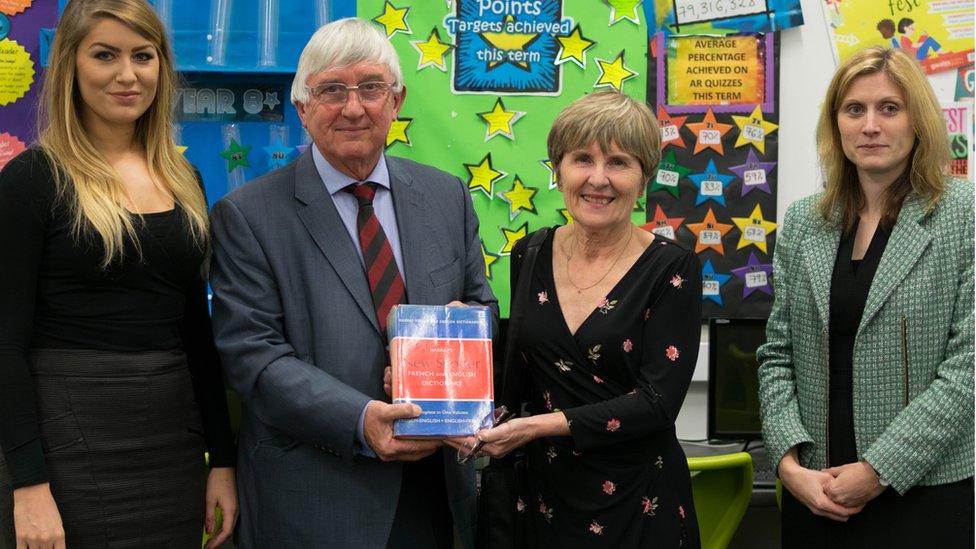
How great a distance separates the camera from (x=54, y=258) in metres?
1.81

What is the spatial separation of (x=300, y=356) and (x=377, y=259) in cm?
25

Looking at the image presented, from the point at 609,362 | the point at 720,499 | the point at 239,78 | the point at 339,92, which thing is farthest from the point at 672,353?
the point at 239,78

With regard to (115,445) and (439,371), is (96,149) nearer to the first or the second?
(115,445)

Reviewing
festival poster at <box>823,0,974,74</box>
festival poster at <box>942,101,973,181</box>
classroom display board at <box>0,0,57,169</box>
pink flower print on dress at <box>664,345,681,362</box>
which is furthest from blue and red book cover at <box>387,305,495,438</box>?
festival poster at <box>942,101,973,181</box>

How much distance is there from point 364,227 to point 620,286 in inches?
21.7

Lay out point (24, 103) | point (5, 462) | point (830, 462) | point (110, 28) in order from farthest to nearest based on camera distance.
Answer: point (24, 103), point (830, 462), point (110, 28), point (5, 462)

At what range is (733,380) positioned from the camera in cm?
330

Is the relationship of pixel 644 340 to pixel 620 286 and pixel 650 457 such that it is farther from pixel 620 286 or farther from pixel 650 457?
pixel 650 457

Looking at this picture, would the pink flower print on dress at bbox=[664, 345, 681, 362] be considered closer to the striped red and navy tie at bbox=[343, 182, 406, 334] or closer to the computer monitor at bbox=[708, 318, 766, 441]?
the striped red and navy tie at bbox=[343, 182, 406, 334]

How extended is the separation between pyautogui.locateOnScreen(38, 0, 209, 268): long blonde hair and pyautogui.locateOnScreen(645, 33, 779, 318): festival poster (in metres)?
2.09

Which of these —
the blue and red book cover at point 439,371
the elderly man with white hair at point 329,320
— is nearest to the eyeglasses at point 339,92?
the elderly man with white hair at point 329,320

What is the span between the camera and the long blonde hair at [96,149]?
5.92 ft

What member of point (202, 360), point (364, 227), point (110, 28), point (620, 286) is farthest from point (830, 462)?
point (110, 28)

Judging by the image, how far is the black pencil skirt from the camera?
1809mm
